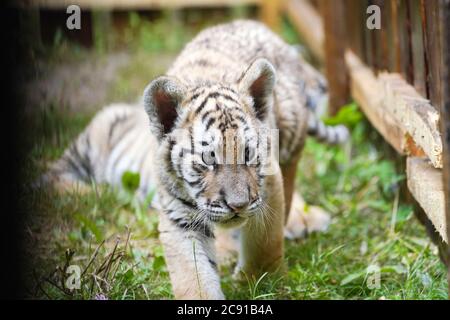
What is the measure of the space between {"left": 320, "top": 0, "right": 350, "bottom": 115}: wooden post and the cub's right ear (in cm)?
300

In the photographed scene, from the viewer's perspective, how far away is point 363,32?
6535 mm

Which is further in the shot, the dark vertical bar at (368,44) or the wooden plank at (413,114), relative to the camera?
the dark vertical bar at (368,44)

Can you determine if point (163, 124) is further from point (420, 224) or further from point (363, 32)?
point (363, 32)

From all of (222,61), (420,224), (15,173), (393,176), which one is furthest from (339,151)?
(15,173)

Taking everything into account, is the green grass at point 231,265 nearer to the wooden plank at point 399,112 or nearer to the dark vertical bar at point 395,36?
the wooden plank at point 399,112

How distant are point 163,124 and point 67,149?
208 centimetres

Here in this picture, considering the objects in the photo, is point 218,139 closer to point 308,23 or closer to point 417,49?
point 417,49

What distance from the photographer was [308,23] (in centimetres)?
896

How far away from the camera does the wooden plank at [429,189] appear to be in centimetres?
394

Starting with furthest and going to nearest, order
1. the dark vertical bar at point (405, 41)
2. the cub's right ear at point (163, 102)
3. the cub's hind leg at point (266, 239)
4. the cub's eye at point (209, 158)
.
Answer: the dark vertical bar at point (405, 41), the cub's hind leg at point (266, 239), the cub's right ear at point (163, 102), the cub's eye at point (209, 158)

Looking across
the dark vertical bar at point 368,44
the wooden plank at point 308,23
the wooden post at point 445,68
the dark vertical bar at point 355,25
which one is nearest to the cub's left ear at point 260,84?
the wooden post at point 445,68

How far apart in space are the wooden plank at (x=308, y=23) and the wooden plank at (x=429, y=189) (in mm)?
3365

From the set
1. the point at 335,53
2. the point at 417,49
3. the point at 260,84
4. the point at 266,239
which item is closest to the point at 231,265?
the point at 266,239

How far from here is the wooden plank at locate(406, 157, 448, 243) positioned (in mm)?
3943
